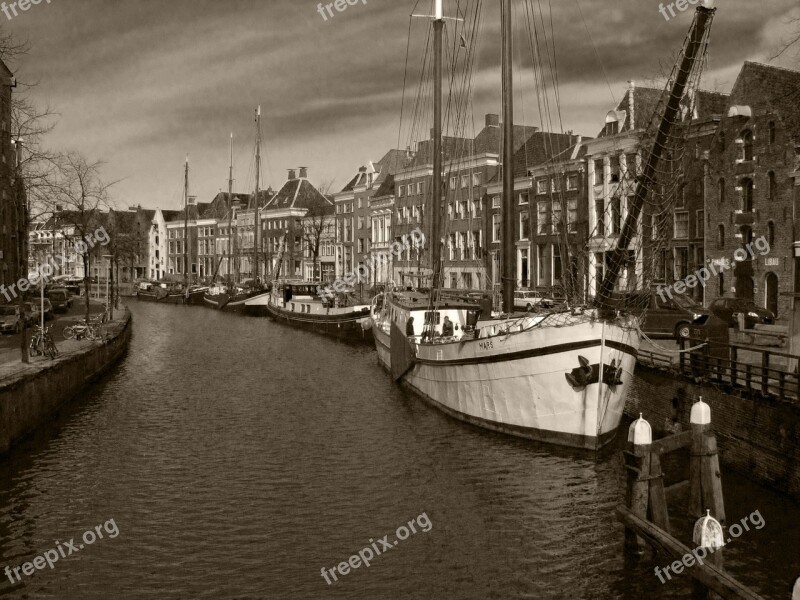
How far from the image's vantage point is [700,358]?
20500mm

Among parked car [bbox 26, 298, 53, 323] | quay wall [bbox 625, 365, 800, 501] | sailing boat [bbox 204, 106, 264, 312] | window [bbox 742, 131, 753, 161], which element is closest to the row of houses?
window [bbox 742, 131, 753, 161]

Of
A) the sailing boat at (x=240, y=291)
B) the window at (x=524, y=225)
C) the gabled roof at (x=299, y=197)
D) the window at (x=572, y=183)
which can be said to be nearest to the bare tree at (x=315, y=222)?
the gabled roof at (x=299, y=197)

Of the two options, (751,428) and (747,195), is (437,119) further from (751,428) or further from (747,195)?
(751,428)

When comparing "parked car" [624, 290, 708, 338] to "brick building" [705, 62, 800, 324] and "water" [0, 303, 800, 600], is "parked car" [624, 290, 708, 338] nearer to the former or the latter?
"brick building" [705, 62, 800, 324]

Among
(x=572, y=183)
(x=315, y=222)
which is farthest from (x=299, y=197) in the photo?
(x=572, y=183)

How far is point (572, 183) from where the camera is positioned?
56188 mm

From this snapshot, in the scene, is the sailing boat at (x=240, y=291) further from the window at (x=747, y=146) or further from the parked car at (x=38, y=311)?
the window at (x=747, y=146)

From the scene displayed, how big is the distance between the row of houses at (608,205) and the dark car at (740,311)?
63.3 inches

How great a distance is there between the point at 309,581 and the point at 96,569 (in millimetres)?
3673

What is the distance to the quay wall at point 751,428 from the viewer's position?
15.5m

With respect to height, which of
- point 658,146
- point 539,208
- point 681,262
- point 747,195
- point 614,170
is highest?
point 614,170

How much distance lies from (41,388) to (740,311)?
2808 cm

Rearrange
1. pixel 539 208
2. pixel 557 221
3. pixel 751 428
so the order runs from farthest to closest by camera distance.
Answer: pixel 539 208
pixel 557 221
pixel 751 428

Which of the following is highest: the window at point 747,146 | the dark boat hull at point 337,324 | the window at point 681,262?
the window at point 747,146
